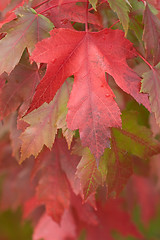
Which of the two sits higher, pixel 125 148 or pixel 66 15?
pixel 66 15

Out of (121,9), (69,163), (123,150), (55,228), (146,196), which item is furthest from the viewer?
(146,196)

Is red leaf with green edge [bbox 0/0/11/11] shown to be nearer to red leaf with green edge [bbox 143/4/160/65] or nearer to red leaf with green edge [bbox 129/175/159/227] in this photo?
red leaf with green edge [bbox 143/4/160/65]

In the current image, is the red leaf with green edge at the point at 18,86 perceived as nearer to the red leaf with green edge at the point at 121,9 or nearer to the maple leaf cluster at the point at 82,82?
the maple leaf cluster at the point at 82,82

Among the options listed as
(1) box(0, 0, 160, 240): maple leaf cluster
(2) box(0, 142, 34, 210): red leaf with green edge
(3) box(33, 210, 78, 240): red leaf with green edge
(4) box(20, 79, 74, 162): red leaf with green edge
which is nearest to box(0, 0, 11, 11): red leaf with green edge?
(1) box(0, 0, 160, 240): maple leaf cluster

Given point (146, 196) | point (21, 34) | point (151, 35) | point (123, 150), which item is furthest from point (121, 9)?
point (146, 196)

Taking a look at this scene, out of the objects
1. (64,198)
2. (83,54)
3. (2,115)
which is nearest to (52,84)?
(83,54)

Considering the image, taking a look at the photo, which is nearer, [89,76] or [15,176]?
[89,76]

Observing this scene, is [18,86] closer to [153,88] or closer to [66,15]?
[66,15]

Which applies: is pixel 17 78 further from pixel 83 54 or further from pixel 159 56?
pixel 159 56
